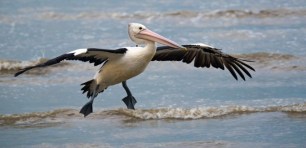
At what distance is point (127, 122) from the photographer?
11.2 m

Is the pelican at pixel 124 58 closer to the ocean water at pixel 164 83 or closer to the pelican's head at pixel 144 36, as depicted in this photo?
the pelican's head at pixel 144 36

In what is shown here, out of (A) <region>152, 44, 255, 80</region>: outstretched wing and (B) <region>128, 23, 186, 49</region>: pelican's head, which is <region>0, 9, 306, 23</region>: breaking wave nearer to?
(A) <region>152, 44, 255, 80</region>: outstretched wing

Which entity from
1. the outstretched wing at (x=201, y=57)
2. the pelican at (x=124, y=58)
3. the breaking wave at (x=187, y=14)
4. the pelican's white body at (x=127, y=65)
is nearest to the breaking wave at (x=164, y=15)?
the breaking wave at (x=187, y=14)

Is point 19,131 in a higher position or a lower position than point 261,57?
lower

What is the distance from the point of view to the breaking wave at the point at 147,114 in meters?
11.2

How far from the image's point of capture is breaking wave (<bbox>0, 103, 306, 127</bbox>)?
36.9 feet

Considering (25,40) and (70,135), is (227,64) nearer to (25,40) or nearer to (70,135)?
(70,135)

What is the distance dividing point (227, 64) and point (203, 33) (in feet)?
23.1

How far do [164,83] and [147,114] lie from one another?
1.98m

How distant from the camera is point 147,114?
1139 cm

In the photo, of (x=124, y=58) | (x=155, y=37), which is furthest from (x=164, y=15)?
(x=155, y=37)

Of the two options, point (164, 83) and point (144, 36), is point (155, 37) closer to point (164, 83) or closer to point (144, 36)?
point (144, 36)


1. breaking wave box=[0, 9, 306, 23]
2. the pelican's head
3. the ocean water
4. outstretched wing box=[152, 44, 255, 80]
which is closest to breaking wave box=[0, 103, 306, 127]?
A: the ocean water

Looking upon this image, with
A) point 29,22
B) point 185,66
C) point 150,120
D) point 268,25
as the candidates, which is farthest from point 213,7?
point 150,120
